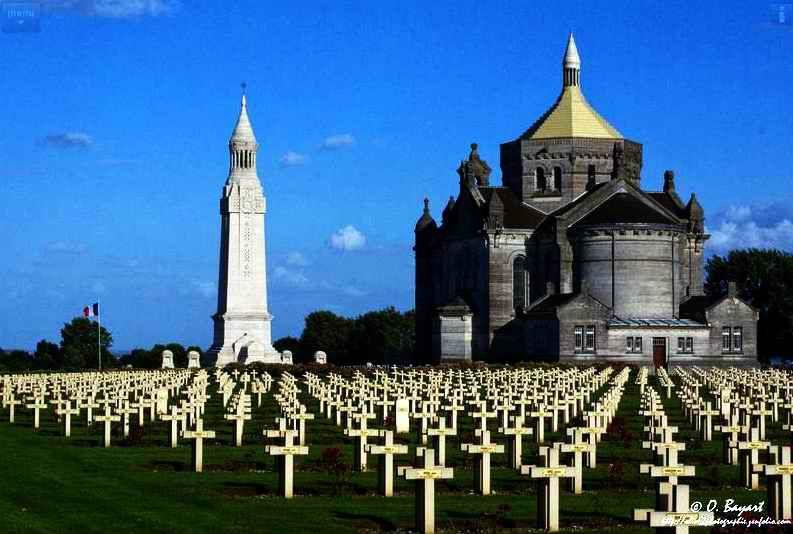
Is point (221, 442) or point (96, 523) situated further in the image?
point (221, 442)

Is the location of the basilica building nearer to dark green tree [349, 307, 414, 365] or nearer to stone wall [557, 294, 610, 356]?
stone wall [557, 294, 610, 356]

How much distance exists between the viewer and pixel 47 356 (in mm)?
117125

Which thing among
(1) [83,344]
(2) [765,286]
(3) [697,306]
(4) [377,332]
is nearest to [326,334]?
(4) [377,332]

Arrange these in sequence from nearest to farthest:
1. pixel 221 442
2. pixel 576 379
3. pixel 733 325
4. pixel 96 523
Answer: pixel 96 523 < pixel 221 442 < pixel 576 379 < pixel 733 325

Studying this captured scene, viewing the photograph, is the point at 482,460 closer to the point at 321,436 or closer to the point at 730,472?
the point at 730,472

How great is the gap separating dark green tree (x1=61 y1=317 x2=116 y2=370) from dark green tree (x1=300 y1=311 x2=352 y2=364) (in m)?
26.9

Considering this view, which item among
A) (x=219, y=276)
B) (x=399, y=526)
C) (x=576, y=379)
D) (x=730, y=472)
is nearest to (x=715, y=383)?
(x=576, y=379)

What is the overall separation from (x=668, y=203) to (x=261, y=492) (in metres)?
89.7

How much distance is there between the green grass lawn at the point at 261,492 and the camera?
67.1 ft

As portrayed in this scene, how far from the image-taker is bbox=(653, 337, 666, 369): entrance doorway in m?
94.2

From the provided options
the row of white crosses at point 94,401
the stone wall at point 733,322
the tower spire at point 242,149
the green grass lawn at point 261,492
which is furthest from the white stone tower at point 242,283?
the green grass lawn at point 261,492

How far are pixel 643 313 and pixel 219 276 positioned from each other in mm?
29263

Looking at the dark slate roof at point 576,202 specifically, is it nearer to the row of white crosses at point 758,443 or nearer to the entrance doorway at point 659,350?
the entrance doorway at point 659,350

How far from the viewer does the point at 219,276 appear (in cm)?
10762
